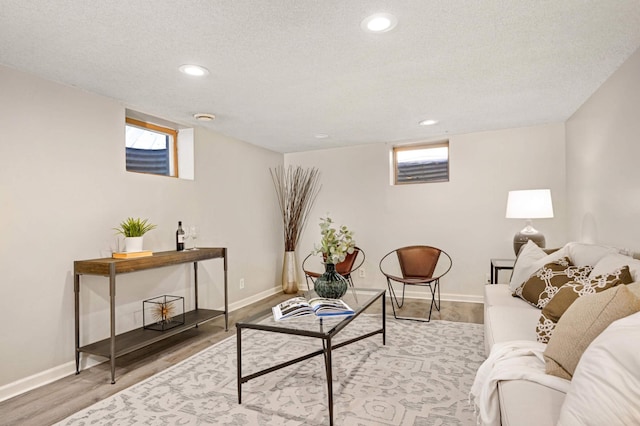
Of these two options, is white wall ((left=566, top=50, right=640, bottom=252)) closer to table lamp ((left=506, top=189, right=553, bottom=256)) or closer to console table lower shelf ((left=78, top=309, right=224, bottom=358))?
table lamp ((left=506, top=189, right=553, bottom=256))

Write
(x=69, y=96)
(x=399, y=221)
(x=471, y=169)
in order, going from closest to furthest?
(x=69, y=96) < (x=471, y=169) < (x=399, y=221)

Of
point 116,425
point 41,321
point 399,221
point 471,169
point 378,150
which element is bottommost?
point 116,425

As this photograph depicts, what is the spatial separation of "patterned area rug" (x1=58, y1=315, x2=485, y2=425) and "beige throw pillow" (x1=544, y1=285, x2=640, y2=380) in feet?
2.79

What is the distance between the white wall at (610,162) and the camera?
101 inches

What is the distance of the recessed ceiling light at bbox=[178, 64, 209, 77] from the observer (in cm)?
254

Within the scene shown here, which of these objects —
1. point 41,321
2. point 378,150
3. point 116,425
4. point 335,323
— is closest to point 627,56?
point 335,323

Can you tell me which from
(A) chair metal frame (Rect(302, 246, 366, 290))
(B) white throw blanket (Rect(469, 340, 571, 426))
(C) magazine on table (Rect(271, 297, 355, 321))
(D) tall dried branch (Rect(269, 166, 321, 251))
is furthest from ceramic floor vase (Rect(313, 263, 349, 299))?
(D) tall dried branch (Rect(269, 166, 321, 251))

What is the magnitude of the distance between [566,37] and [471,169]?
2.58 meters

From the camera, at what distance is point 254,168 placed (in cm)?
514

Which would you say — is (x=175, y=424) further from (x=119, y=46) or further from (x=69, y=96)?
(x=69, y=96)

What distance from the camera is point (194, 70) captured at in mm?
2598

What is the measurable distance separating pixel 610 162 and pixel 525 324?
5.66 ft

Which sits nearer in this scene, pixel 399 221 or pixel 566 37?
pixel 566 37

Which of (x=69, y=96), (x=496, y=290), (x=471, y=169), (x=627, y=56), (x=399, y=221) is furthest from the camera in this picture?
(x=399, y=221)
